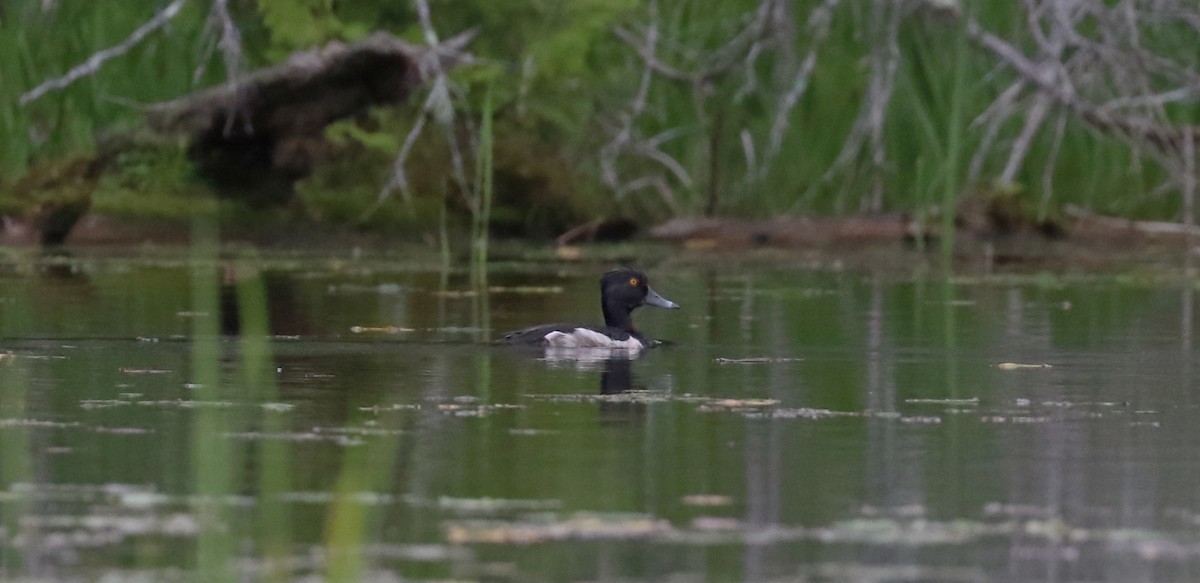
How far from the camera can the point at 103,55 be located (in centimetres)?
2209

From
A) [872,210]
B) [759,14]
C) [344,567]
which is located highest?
[759,14]

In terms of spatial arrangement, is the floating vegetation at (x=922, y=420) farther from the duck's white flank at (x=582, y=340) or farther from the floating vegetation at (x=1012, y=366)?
the duck's white flank at (x=582, y=340)

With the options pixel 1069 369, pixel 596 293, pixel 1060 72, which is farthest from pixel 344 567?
pixel 1060 72

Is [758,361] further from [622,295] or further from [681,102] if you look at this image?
[681,102]

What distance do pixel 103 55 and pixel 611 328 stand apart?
389 inches

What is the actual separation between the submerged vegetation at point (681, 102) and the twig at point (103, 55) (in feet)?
0.24

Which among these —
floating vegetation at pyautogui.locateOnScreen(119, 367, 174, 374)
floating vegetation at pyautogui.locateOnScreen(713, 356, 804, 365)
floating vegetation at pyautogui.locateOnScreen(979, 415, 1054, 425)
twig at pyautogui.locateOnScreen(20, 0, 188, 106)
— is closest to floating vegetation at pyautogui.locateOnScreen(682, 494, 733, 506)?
floating vegetation at pyautogui.locateOnScreen(979, 415, 1054, 425)

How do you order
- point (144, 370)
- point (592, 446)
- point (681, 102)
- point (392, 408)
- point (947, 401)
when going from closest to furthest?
point (592, 446) < point (392, 408) < point (947, 401) < point (144, 370) < point (681, 102)

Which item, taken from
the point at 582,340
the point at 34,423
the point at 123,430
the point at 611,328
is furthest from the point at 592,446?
the point at 611,328

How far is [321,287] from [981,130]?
25.4 feet

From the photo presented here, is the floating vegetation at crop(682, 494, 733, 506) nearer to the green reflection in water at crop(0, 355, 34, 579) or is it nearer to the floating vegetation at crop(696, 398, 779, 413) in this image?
the green reflection in water at crop(0, 355, 34, 579)

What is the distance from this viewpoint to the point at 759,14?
74.8ft

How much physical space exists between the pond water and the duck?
20 centimetres

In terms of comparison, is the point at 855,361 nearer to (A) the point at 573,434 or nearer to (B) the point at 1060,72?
(A) the point at 573,434
